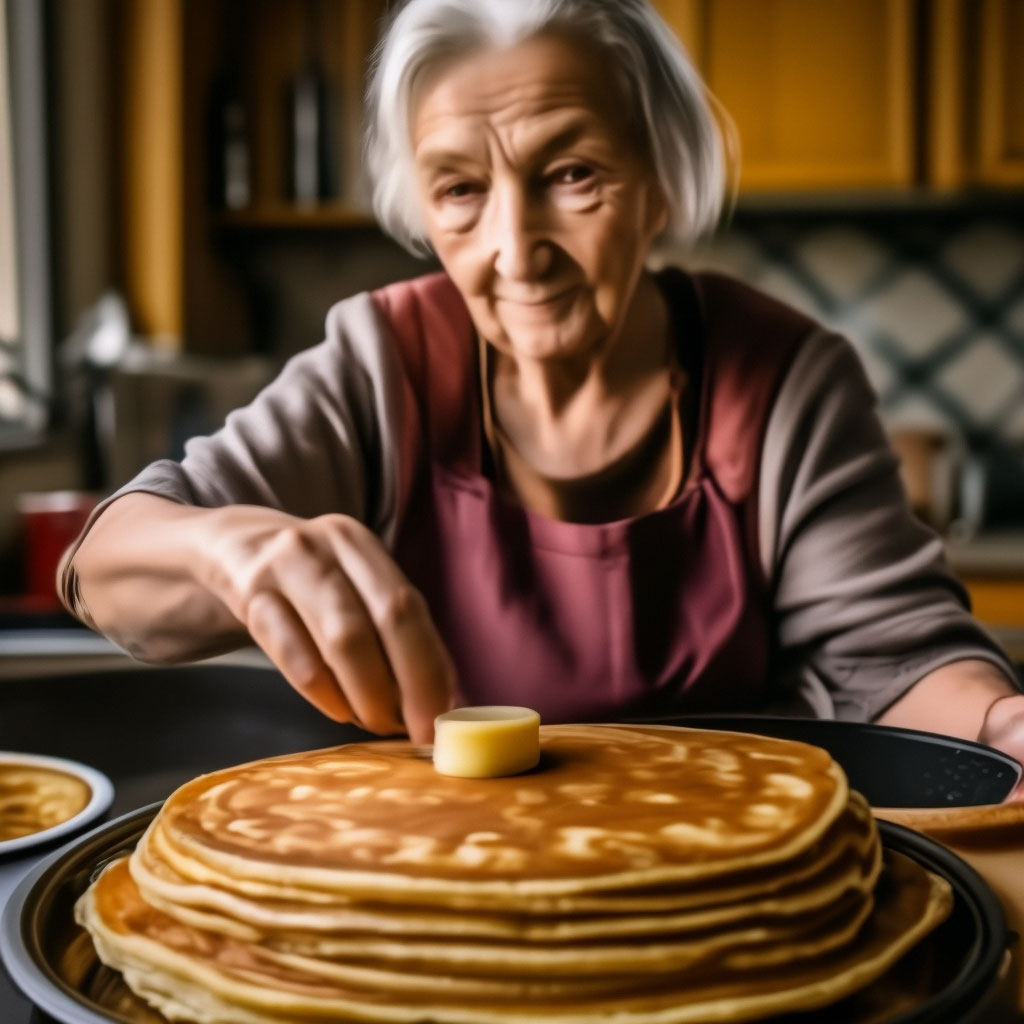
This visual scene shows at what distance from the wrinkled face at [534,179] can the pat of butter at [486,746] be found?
1.05ft

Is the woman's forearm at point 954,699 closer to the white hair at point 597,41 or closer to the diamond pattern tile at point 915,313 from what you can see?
the white hair at point 597,41

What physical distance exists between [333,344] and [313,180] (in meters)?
1.08

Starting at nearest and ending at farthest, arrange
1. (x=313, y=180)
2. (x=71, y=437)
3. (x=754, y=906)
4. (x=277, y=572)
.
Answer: (x=754, y=906) → (x=277, y=572) → (x=71, y=437) → (x=313, y=180)

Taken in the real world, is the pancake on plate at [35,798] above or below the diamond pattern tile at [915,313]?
below

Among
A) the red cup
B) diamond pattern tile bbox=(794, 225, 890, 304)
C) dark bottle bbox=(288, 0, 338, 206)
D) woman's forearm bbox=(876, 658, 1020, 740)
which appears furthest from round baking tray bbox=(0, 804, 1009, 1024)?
diamond pattern tile bbox=(794, 225, 890, 304)

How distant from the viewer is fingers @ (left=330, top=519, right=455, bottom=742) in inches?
15.2

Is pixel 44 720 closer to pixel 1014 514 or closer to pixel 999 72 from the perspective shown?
pixel 1014 514

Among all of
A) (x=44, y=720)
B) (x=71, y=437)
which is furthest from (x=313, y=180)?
(x=44, y=720)

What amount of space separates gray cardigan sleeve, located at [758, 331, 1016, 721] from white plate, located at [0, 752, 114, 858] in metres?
0.41

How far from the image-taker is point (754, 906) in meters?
0.29

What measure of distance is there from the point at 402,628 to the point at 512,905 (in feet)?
0.40

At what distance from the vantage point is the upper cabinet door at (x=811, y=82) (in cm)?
172

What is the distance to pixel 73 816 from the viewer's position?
1.35 ft

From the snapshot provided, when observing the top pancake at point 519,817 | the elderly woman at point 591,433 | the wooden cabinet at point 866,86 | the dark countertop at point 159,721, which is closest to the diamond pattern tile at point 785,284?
the wooden cabinet at point 866,86
